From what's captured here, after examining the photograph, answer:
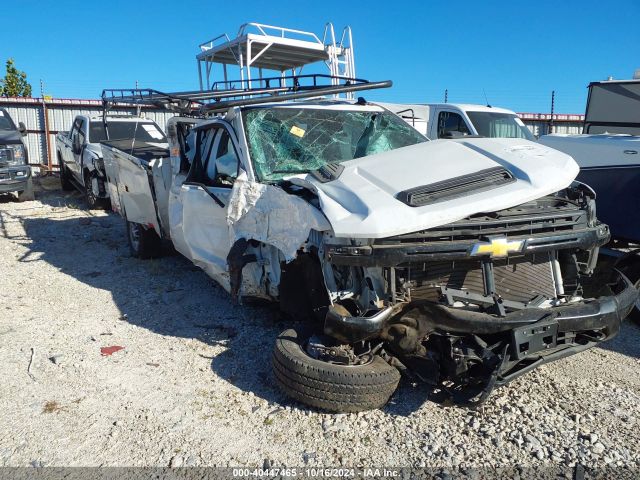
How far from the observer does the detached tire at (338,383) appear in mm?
3133

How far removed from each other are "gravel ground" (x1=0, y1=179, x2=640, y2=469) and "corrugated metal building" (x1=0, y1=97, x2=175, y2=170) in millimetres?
13669

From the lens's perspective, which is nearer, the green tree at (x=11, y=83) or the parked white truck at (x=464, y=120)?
the parked white truck at (x=464, y=120)

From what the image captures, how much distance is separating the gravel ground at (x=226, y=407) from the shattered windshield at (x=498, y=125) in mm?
5181

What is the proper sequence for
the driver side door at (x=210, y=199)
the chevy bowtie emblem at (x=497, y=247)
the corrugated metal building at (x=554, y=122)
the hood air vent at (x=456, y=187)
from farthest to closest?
the corrugated metal building at (x=554, y=122) → the driver side door at (x=210, y=199) → the hood air vent at (x=456, y=187) → the chevy bowtie emblem at (x=497, y=247)

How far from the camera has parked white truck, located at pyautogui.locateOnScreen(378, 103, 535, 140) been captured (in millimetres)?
9047

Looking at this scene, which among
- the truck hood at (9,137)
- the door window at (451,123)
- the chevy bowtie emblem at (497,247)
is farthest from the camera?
the truck hood at (9,137)

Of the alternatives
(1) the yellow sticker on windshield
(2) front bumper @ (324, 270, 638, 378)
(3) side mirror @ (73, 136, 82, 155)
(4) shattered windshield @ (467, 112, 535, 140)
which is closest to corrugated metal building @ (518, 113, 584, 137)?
(4) shattered windshield @ (467, 112, 535, 140)

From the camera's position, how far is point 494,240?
3.03 m

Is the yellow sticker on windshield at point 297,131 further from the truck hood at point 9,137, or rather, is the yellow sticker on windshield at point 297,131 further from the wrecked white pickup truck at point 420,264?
the truck hood at point 9,137

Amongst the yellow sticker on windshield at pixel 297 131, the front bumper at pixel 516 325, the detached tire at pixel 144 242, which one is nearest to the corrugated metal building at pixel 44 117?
the detached tire at pixel 144 242

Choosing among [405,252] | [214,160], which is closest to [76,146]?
[214,160]

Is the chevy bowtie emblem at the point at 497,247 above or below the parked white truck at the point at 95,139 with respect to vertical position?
below

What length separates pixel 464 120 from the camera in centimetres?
→ 893

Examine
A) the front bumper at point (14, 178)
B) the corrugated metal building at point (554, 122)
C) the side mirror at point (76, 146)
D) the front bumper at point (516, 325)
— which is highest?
the corrugated metal building at point (554, 122)
